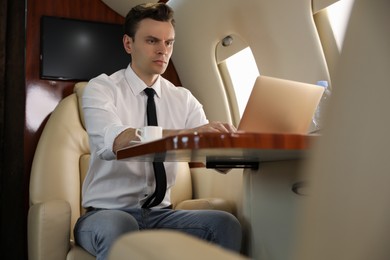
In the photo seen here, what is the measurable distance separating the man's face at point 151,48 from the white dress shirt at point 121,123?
52 millimetres

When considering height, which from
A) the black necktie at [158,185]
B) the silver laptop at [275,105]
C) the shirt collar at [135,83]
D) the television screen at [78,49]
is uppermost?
the television screen at [78,49]

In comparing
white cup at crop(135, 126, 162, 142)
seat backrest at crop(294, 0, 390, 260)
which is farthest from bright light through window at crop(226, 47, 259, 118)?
seat backrest at crop(294, 0, 390, 260)

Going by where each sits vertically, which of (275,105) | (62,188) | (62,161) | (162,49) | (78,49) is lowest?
(62,188)

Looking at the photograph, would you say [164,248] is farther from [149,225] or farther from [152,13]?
[152,13]

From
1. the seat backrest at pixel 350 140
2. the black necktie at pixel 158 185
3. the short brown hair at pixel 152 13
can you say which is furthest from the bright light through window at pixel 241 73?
the seat backrest at pixel 350 140

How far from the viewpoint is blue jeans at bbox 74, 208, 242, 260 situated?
1649 mm

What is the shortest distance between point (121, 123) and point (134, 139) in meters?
0.38

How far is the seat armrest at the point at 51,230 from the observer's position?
1915 millimetres

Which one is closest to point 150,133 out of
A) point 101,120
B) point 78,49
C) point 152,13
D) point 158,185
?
point 101,120

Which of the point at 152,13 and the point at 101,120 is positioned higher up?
the point at 152,13

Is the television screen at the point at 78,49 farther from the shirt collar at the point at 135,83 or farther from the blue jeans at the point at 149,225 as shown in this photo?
the blue jeans at the point at 149,225

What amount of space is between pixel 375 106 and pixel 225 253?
8.8 inches

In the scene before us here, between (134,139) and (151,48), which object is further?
(151,48)

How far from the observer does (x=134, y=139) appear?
154cm
